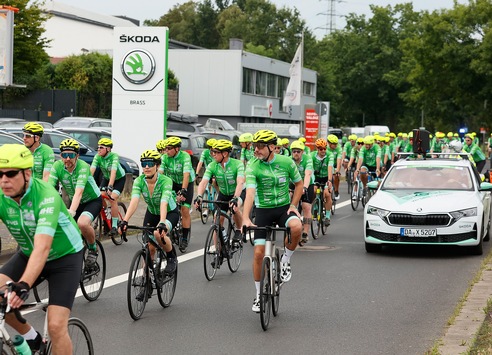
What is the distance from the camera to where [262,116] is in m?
88.5

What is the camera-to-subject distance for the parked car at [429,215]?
15.4 metres

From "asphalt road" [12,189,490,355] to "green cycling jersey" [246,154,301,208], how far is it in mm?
1139

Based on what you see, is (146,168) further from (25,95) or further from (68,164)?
(25,95)

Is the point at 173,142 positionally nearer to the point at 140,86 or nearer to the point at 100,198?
the point at 100,198

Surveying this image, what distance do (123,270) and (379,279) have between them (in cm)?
326

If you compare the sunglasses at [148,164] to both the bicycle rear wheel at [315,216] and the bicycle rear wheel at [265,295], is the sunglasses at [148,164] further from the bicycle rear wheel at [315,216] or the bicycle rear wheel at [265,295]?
the bicycle rear wheel at [315,216]

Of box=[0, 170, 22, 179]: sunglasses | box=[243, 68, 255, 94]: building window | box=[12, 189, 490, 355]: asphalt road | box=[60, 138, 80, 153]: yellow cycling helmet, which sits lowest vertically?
box=[12, 189, 490, 355]: asphalt road

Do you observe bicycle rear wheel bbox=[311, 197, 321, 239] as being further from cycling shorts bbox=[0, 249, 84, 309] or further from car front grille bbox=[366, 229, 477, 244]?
cycling shorts bbox=[0, 249, 84, 309]

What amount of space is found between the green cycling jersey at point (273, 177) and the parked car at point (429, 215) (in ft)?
16.6

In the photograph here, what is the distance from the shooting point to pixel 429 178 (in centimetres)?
1705

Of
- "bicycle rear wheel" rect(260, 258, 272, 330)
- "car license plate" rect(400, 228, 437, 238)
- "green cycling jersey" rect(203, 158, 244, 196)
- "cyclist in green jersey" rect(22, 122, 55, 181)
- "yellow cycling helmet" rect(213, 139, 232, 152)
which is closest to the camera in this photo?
"bicycle rear wheel" rect(260, 258, 272, 330)

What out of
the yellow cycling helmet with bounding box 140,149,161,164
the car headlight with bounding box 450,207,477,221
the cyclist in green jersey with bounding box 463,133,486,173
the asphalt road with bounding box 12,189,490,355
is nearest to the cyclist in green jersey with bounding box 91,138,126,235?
the asphalt road with bounding box 12,189,490,355

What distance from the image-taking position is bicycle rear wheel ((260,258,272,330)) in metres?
9.42

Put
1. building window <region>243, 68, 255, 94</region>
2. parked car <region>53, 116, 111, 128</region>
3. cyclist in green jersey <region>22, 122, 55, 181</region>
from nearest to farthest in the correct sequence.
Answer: cyclist in green jersey <region>22, 122, 55, 181</region> → parked car <region>53, 116, 111, 128</region> → building window <region>243, 68, 255, 94</region>
